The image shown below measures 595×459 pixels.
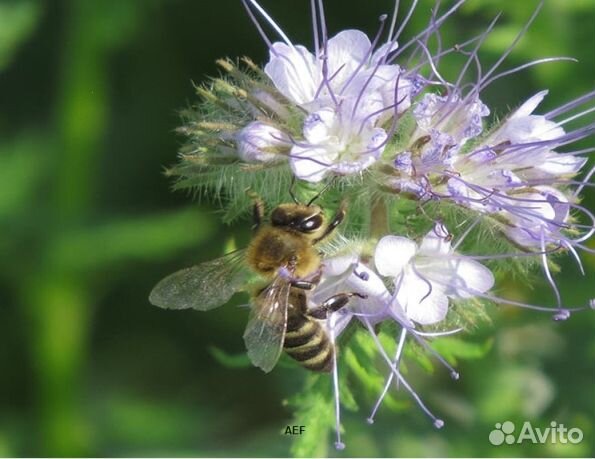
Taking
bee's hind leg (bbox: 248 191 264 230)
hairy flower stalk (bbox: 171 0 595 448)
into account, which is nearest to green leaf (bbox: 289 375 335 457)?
hairy flower stalk (bbox: 171 0 595 448)

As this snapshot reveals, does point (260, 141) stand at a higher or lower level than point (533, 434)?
higher

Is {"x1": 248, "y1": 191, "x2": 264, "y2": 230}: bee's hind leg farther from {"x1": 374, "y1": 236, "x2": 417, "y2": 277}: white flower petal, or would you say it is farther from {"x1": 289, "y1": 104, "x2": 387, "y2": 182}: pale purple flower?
{"x1": 374, "y1": 236, "x2": 417, "y2": 277}: white flower petal

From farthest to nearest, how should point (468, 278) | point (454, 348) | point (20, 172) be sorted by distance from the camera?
point (20, 172), point (454, 348), point (468, 278)

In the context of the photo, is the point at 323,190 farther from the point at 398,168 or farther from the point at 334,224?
the point at 398,168

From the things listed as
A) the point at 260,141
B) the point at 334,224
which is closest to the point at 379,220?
the point at 334,224

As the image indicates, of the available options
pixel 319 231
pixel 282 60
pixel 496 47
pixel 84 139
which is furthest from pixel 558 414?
pixel 84 139

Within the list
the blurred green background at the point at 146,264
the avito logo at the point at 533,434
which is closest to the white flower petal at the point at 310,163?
the blurred green background at the point at 146,264

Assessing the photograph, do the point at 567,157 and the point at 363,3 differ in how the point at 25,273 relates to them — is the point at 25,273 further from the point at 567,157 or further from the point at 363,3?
the point at 567,157
